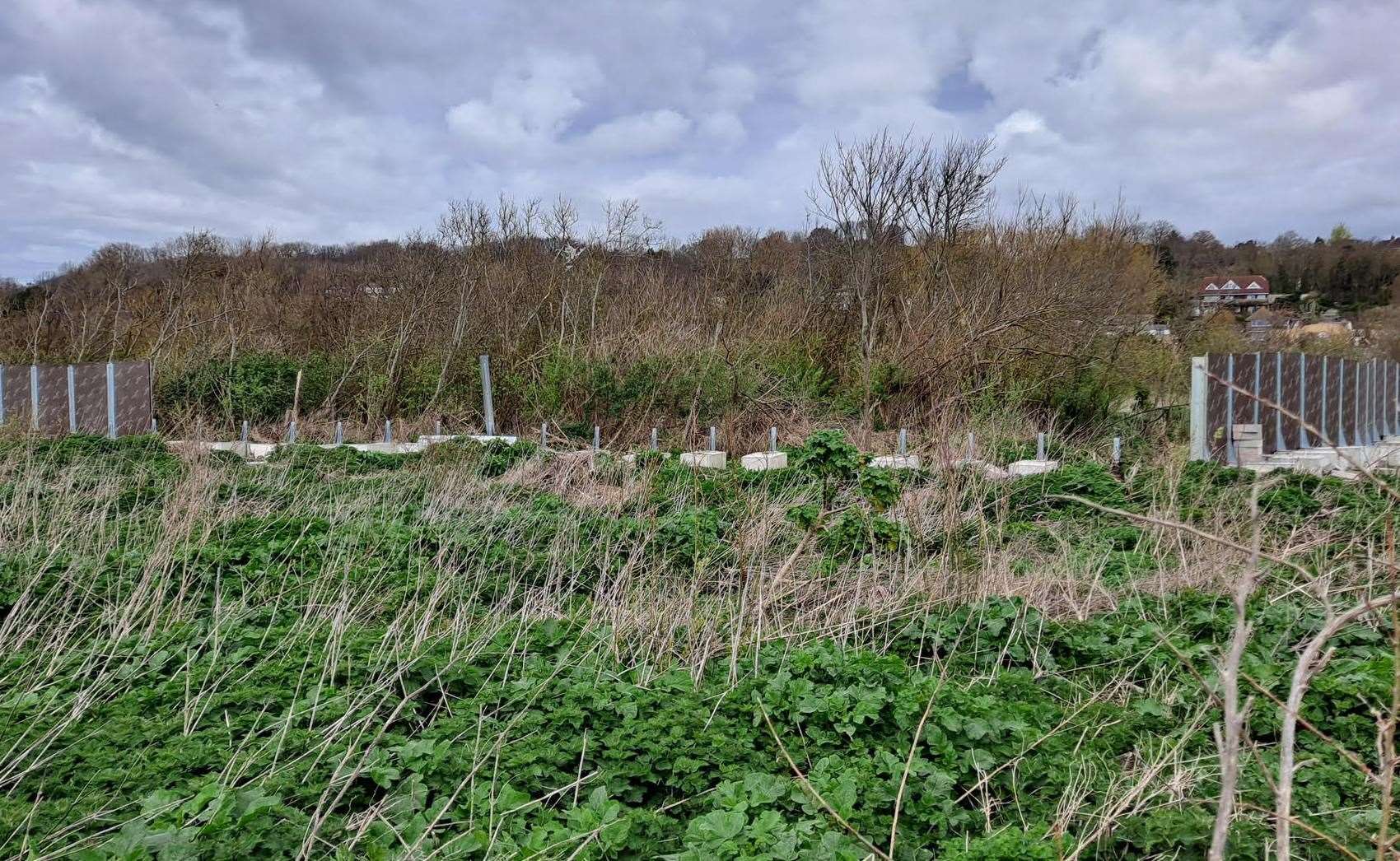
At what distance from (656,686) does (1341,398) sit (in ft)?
50.2

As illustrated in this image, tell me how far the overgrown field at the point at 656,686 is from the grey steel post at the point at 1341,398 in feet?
31.2

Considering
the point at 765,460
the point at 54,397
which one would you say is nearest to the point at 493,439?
the point at 765,460

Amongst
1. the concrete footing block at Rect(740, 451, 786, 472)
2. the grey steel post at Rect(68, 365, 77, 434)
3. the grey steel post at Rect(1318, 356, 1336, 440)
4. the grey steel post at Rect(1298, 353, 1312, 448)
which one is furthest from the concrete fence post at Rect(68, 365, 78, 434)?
the grey steel post at Rect(1318, 356, 1336, 440)

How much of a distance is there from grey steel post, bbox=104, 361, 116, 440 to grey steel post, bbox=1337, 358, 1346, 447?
697 inches

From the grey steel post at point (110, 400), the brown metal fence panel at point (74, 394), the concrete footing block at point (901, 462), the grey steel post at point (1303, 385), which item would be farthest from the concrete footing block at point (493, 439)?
the grey steel post at point (1303, 385)

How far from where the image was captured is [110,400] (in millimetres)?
12992

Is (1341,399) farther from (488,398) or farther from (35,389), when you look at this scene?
(35,389)

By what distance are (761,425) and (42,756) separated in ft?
37.1

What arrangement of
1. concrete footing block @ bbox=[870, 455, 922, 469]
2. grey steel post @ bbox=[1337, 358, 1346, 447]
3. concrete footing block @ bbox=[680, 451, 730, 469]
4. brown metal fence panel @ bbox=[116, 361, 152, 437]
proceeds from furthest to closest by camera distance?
grey steel post @ bbox=[1337, 358, 1346, 447] → brown metal fence panel @ bbox=[116, 361, 152, 437] → concrete footing block @ bbox=[680, 451, 730, 469] → concrete footing block @ bbox=[870, 455, 922, 469]

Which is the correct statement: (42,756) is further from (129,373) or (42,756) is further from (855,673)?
(129,373)

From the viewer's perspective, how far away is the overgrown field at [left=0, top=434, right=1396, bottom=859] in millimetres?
2635

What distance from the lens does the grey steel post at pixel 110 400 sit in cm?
1295

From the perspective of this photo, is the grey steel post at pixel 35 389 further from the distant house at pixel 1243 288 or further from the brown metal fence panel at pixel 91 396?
the distant house at pixel 1243 288

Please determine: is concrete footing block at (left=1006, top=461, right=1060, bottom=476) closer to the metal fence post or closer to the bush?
the metal fence post
